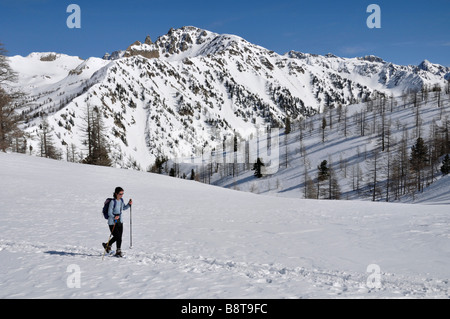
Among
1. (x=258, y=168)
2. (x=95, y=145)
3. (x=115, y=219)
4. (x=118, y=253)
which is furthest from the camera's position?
(x=258, y=168)

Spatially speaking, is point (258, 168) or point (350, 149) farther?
point (258, 168)

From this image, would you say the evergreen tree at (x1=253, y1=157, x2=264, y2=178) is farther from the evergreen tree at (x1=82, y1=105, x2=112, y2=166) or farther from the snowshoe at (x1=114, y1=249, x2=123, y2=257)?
the snowshoe at (x1=114, y1=249, x2=123, y2=257)

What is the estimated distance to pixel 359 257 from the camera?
37.5 ft

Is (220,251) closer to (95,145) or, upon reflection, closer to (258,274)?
(258,274)

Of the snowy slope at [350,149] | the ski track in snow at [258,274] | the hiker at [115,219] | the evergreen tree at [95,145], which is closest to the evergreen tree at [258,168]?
the snowy slope at [350,149]

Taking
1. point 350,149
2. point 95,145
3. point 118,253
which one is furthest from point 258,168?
point 118,253

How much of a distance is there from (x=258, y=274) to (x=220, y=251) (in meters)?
3.20

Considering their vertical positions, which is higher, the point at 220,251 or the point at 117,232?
the point at 117,232

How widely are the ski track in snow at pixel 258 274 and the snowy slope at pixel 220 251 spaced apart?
0.03 m

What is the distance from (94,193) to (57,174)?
412 inches

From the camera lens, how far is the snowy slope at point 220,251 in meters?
8.05

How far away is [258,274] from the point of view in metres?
9.27

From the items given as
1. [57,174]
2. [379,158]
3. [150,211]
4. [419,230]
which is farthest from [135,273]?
[379,158]
